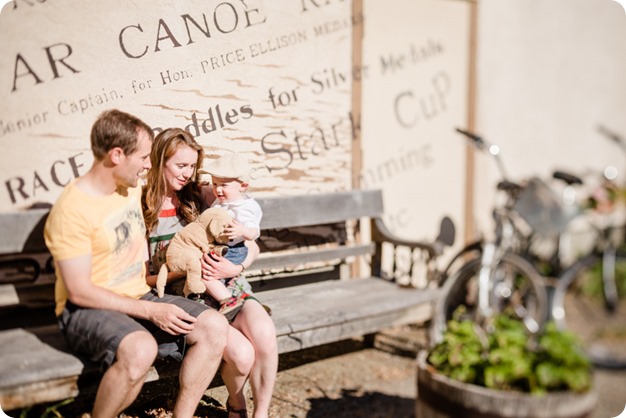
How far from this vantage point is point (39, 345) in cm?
243

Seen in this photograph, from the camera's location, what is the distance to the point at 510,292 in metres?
4.14

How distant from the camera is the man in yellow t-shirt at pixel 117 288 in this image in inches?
85.1

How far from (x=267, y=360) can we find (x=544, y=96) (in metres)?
4.59

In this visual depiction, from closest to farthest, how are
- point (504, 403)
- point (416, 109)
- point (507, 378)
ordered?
point (504, 403) → point (507, 378) → point (416, 109)

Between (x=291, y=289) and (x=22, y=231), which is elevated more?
(x=22, y=231)

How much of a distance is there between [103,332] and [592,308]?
11.6ft

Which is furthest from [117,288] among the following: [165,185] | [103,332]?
[165,185]

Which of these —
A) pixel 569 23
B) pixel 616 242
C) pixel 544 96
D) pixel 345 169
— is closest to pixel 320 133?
pixel 345 169

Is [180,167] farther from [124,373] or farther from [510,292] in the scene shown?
[510,292]

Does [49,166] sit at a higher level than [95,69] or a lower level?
lower

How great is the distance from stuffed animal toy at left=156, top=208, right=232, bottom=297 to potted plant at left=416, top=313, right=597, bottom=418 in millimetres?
1001

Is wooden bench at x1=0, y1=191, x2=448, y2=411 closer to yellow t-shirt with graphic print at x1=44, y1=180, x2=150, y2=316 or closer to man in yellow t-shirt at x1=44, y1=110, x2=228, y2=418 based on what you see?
man in yellow t-shirt at x1=44, y1=110, x2=228, y2=418

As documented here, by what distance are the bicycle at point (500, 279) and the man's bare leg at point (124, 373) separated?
2094 millimetres

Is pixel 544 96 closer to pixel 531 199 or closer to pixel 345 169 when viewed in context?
pixel 531 199
